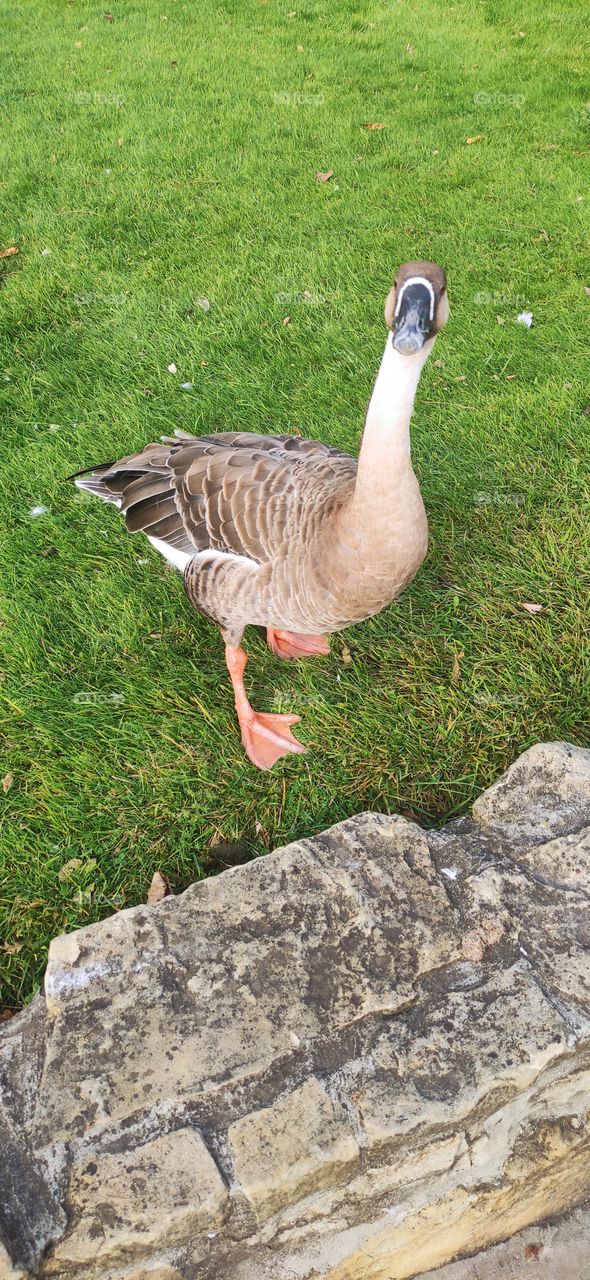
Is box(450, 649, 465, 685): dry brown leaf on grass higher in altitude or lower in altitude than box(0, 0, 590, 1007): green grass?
lower

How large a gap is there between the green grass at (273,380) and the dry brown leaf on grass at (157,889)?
4 cm

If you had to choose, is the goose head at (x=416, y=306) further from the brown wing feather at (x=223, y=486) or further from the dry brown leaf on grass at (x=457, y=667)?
the dry brown leaf on grass at (x=457, y=667)

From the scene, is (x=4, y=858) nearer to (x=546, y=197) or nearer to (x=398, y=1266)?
(x=398, y=1266)

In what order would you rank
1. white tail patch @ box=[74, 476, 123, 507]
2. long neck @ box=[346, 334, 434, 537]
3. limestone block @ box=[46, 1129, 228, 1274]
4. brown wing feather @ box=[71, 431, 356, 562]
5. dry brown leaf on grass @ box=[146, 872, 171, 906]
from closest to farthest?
1. limestone block @ box=[46, 1129, 228, 1274]
2. long neck @ box=[346, 334, 434, 537]
3. dry brown leaf on grass @ box=[146, 872, 171, 906]
4. brown wing feather @ box=[71, 431, 356, 562]
5. white tail patch @ box=[74, 476, 123, 507]

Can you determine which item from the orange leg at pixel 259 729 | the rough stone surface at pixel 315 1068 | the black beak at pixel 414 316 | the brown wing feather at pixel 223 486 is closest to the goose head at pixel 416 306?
the black beak at pixel 414 316

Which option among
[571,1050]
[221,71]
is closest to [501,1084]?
[571,1050]

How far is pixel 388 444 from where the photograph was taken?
239 centimetres

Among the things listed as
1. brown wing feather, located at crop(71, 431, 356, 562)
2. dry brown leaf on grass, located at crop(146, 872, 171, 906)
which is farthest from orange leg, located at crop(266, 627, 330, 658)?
dry brown leaf on grass, located at crop(146, 872, 171, 906)

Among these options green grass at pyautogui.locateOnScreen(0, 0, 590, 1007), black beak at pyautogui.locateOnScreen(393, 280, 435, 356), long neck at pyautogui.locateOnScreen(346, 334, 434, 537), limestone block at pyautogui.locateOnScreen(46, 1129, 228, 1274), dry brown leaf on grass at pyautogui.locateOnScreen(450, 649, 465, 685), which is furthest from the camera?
dry brown leaf on grass at pyautogui.locateOnScreen(450, 649, 465, 685)

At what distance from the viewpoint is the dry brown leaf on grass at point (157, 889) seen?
A: 2750mm

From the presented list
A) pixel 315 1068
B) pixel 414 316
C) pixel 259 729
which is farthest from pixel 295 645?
pixel 315 1068

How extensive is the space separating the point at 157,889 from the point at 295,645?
118cm

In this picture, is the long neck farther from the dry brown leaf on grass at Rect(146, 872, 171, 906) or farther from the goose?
the dry brown leaf on grass at Rect(146, 872, 171, 906)

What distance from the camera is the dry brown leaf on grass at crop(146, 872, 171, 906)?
2.75m
